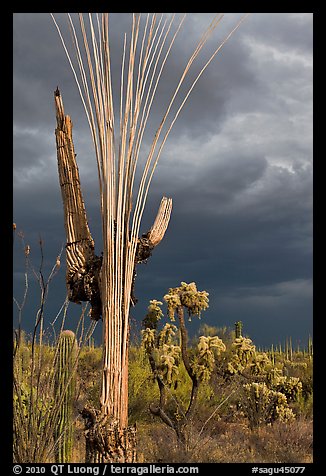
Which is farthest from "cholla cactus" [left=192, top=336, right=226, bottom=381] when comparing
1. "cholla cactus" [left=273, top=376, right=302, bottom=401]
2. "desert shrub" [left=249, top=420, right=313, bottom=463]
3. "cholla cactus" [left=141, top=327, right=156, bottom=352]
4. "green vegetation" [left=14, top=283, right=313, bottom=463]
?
"cholla cactus" [left=273, top=376, right=302, bottom=401]

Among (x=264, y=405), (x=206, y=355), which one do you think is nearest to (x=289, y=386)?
(x=264, y=405)

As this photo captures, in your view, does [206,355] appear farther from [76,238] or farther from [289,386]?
[289,386]

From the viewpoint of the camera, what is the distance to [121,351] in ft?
9.69

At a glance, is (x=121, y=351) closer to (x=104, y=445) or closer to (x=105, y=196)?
(x=104, y=445)

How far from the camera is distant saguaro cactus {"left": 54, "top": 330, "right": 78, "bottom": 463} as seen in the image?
3393mm

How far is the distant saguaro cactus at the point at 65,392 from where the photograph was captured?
3.39 m

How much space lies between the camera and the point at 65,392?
134 inches

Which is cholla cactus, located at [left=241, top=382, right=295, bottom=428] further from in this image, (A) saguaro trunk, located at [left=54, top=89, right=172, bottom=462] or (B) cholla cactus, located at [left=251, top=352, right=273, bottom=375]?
(A) saguaro trunk, located at [left=54, top=89, right=172, bottom=462]

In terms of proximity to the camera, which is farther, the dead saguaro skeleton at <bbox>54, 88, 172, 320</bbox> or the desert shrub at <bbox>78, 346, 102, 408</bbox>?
the desert shrub at <bbox>78, 346, 102, 408</bbox>

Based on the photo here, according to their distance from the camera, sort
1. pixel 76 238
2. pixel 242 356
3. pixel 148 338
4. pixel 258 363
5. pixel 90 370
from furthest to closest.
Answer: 1. pixel 90 370
2. pixel 258 363
3. pixel 242 356
4. pixel 148 338
5. pixel 76 238

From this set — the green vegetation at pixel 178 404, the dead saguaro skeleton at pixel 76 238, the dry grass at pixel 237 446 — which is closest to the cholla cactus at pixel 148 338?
the green vegetation at pixel 178 404

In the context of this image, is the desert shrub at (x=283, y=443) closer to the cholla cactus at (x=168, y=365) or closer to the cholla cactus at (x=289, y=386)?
the cholla cactus at (x=289, y=386)
